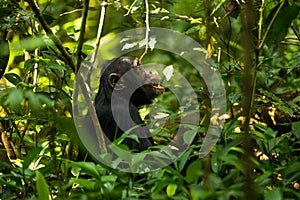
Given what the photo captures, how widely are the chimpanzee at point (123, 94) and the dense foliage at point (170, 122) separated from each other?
0.88 ft

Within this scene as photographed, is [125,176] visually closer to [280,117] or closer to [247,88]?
[247,88]

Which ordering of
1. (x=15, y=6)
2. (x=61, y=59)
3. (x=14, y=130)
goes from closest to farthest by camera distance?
(x=61, y=59)
(x=15, y=6)
(x=14, y=130)

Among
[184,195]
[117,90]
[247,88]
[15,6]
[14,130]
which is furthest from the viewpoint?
Result: [117,90]

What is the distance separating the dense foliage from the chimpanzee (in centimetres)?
27

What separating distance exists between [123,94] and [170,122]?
1.81ft

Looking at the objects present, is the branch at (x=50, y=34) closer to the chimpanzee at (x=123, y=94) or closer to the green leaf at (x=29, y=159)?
the green leaf at (x=29, y=159)

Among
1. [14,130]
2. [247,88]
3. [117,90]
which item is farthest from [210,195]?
[117,90]

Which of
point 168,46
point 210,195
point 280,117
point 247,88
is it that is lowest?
point 280,117

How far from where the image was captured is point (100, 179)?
2.31m

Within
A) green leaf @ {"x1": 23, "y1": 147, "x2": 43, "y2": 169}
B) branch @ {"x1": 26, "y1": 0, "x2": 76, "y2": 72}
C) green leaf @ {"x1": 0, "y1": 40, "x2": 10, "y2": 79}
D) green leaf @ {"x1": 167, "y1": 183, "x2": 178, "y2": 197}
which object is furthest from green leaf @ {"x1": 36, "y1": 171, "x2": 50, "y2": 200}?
green leaf @ {"x1": 0, "y1": 40, "x2": 10, "y2": 79}

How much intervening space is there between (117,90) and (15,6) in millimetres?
1319

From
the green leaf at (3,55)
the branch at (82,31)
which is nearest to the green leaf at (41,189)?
the branch at (82,31)

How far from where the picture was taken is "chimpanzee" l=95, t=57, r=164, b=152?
180 inches

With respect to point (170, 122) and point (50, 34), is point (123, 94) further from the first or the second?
point (50, 34)
